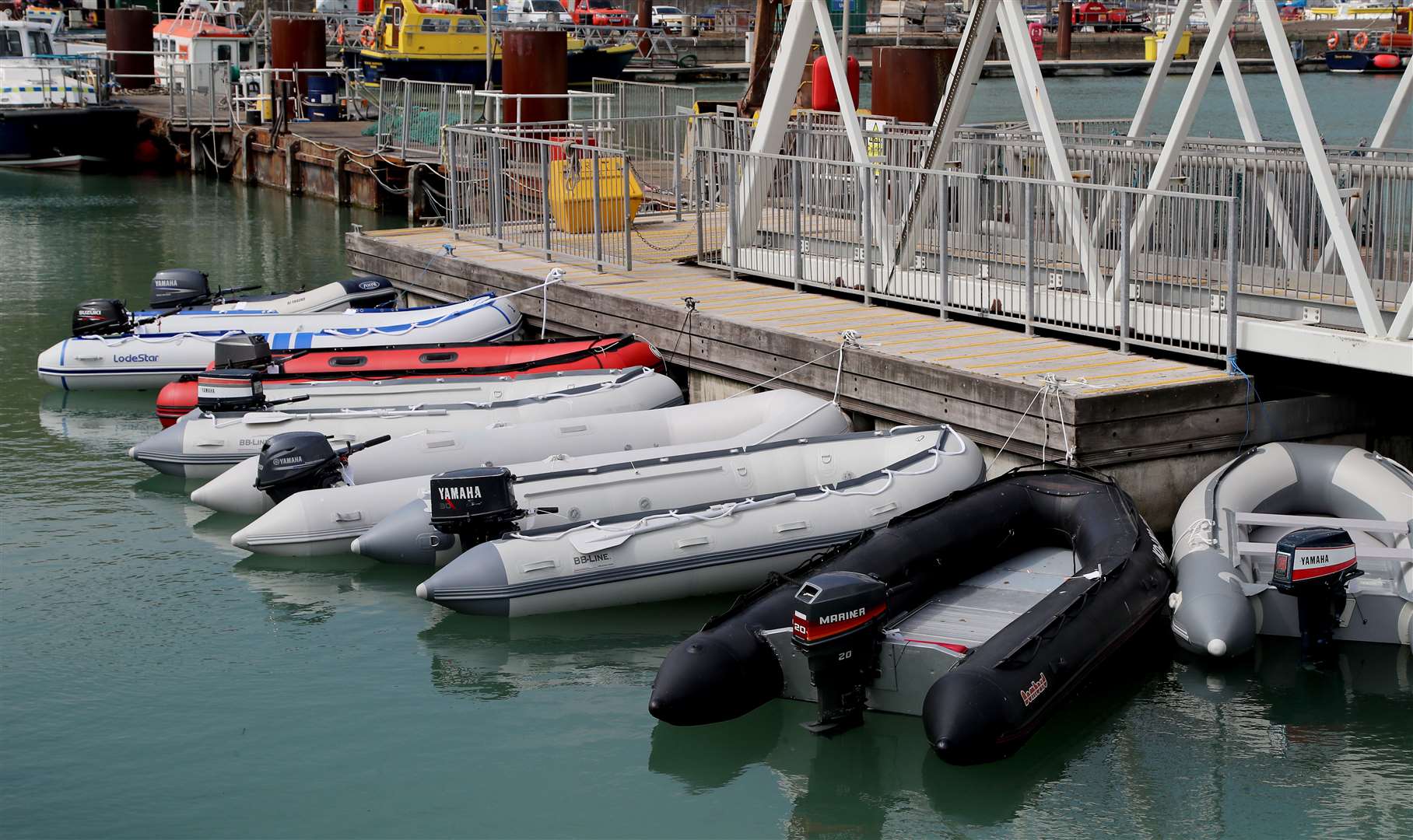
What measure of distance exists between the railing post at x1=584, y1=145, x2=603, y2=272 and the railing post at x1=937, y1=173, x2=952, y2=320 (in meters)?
3.56

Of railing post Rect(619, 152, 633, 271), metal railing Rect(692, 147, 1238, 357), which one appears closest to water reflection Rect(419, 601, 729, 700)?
metal railing Rect(692, 147, 1238, 357)

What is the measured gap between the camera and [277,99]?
38312 mm

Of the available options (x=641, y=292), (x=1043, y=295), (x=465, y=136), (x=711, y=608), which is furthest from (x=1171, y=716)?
(x=465, y=136)

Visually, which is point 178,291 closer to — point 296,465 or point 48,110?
point 296,465

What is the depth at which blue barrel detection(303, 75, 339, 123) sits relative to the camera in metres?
40.5

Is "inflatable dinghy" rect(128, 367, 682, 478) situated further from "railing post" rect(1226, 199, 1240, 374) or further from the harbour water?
"railing post" rect(1226, 199, 1240, 374)

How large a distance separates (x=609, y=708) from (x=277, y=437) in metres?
4.00

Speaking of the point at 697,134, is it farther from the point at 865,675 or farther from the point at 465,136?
the point at 865,675

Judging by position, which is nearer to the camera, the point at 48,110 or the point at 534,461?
the point at 534,461

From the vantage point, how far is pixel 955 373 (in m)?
11.4

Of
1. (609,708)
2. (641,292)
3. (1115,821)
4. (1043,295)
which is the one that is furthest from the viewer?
(641,292)

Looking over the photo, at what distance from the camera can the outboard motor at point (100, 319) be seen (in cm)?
1711

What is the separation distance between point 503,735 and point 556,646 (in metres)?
1.22

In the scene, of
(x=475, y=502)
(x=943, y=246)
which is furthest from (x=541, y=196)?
(x=475, y=502)
